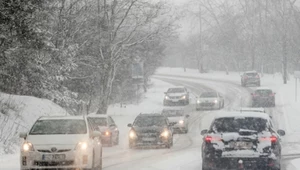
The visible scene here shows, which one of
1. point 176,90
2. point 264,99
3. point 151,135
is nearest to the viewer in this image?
point 151,135

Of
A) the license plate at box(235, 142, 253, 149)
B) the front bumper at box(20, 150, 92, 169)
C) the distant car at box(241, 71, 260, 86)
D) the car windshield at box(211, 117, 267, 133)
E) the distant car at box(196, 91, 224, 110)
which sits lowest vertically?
the front bumper at box(20, 150, 92, 169)

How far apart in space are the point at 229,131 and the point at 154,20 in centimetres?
2982

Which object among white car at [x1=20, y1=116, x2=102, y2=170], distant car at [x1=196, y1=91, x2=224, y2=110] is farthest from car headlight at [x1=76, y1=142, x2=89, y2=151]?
distant car at [x1=196, y1=91, x2=224, y2=110]

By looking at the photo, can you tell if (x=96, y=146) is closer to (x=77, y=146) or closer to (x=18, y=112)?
(x=77, y=146)

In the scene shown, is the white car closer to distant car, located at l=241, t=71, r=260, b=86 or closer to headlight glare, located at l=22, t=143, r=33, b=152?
headlight glare, located at l=22, t=143, r=33, b=152

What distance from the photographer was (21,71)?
2422 cm

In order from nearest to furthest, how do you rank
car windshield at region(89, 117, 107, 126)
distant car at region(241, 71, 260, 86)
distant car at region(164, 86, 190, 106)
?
car windshield at region(89, 117, 107, 126) → distant car at region(164, 86, 190, 106) → distant car at region(241, 71, 260, 86)

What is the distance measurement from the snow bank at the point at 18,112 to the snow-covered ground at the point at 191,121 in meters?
0.08

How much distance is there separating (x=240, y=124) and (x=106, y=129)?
43.7 feet

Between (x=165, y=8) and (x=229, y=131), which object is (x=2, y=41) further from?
(x=165, y=8)

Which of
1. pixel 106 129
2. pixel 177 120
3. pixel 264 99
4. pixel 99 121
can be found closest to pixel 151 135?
pixel 106 129

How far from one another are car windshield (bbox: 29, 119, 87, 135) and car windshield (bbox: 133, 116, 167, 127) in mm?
9758

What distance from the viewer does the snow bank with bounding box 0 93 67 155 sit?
25625 mm

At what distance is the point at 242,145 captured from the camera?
43.3 feet
